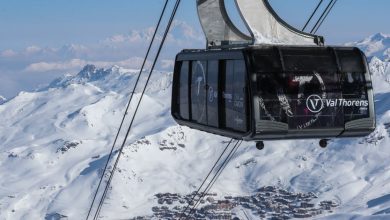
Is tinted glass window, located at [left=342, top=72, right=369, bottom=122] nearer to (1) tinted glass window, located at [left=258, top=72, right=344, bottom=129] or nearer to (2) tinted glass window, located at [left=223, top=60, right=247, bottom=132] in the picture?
(1) tinted glass window, located at [left=258, top=72, right=344, bottom=129]

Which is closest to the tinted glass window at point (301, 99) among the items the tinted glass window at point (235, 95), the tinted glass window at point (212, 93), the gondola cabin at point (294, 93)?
the gondola cabin at point (294, 93)

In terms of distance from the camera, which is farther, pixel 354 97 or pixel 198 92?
pixel 198 92

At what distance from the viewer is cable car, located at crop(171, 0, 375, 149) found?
15.0 m

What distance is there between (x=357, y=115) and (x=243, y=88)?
2.76 m

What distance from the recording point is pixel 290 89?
15.2 m

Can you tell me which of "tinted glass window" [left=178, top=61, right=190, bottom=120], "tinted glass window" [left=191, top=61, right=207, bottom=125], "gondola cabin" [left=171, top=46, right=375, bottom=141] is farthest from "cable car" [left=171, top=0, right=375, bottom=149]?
"tinted glass window" [left=178, top=61, right=190, bottom=120]

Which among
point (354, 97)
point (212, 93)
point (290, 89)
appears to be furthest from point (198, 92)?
point (354, 97)

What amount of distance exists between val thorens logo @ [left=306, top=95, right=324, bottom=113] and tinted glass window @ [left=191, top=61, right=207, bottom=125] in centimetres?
399

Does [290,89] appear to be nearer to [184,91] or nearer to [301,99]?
[301,99]

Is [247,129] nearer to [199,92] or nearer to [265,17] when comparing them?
[265,17]

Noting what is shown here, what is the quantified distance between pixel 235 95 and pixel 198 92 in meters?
3.42

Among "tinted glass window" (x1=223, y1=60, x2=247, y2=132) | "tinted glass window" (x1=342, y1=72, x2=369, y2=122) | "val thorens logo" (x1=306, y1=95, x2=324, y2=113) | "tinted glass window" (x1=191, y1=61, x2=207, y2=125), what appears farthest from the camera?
"tinted glass window" (x1=191, y1=61, x2=207, y2=125)

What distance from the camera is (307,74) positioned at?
1548cm

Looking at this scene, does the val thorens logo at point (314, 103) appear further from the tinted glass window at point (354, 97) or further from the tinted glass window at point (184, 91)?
the tinted glass window at point (184, 91)
